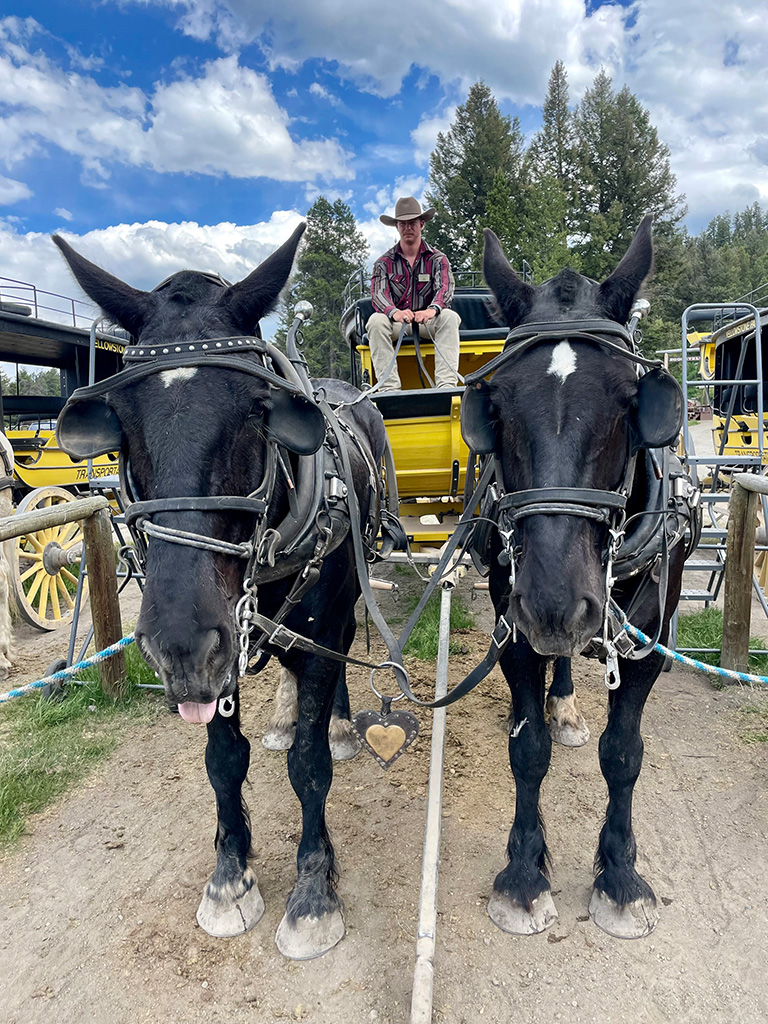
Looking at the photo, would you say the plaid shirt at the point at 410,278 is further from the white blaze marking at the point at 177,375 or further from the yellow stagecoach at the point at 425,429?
the white blaze marking at the point at 177,375

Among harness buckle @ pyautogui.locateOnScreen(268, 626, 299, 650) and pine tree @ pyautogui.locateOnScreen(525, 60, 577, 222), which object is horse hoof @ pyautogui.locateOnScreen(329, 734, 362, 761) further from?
pine tree @ pyautogui.locateOnScreen(525, 60, 577, 222)

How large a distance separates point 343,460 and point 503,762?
202 centimetres

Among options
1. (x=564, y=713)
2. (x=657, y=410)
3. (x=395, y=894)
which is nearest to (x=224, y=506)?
(x=657, y=410)

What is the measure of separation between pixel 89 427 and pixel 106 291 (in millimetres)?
437

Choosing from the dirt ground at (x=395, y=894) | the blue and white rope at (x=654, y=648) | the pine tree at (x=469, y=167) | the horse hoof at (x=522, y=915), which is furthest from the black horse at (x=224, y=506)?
the pine tree at (x=469, y=167)

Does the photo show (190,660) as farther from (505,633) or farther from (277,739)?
(277,739)

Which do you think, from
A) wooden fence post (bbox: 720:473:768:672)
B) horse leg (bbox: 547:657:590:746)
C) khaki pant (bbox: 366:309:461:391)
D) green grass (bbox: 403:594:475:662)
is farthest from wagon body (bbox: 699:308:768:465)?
horse leg (bbox: 547:657:590:746)

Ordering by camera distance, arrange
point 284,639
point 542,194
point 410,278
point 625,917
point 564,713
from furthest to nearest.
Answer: point 542,194 < point 410,278 < point 564,713 < point 625,917 < point 284,639

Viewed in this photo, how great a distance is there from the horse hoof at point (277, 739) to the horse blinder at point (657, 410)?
2.67 metres

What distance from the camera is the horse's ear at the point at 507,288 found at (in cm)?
202

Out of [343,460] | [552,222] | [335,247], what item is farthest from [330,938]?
[335,247]

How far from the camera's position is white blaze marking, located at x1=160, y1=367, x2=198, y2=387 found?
1547 mm

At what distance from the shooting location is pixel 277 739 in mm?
3498

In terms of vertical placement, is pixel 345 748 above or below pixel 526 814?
below
